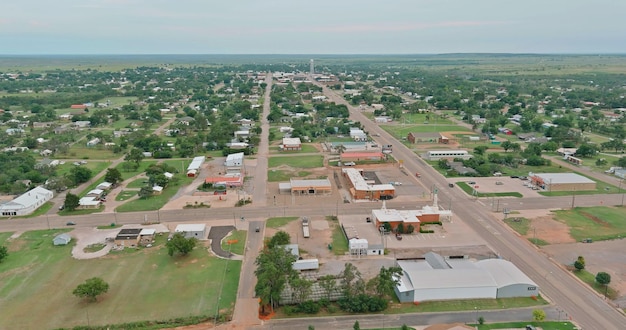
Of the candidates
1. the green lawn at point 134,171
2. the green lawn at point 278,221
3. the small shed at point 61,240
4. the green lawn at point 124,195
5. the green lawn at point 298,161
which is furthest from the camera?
the green lawn at point 298,161

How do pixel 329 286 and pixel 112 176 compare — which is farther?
pixel 112 176

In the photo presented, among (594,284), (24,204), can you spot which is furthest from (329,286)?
(24,204)

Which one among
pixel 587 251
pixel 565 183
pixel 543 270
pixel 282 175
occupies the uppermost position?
pixel 565 183

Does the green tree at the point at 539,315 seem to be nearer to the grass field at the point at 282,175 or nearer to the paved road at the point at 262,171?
the paved road at the point at 262,171

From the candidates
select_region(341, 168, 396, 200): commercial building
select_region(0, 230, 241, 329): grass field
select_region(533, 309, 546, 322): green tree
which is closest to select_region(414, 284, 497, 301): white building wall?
select_region(533, 309, 546, 322): green tree

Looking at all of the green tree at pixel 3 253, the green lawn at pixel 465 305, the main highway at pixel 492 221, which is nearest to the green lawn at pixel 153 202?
the main highway at pixel 492 221

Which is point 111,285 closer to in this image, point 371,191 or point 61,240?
point 61,240
